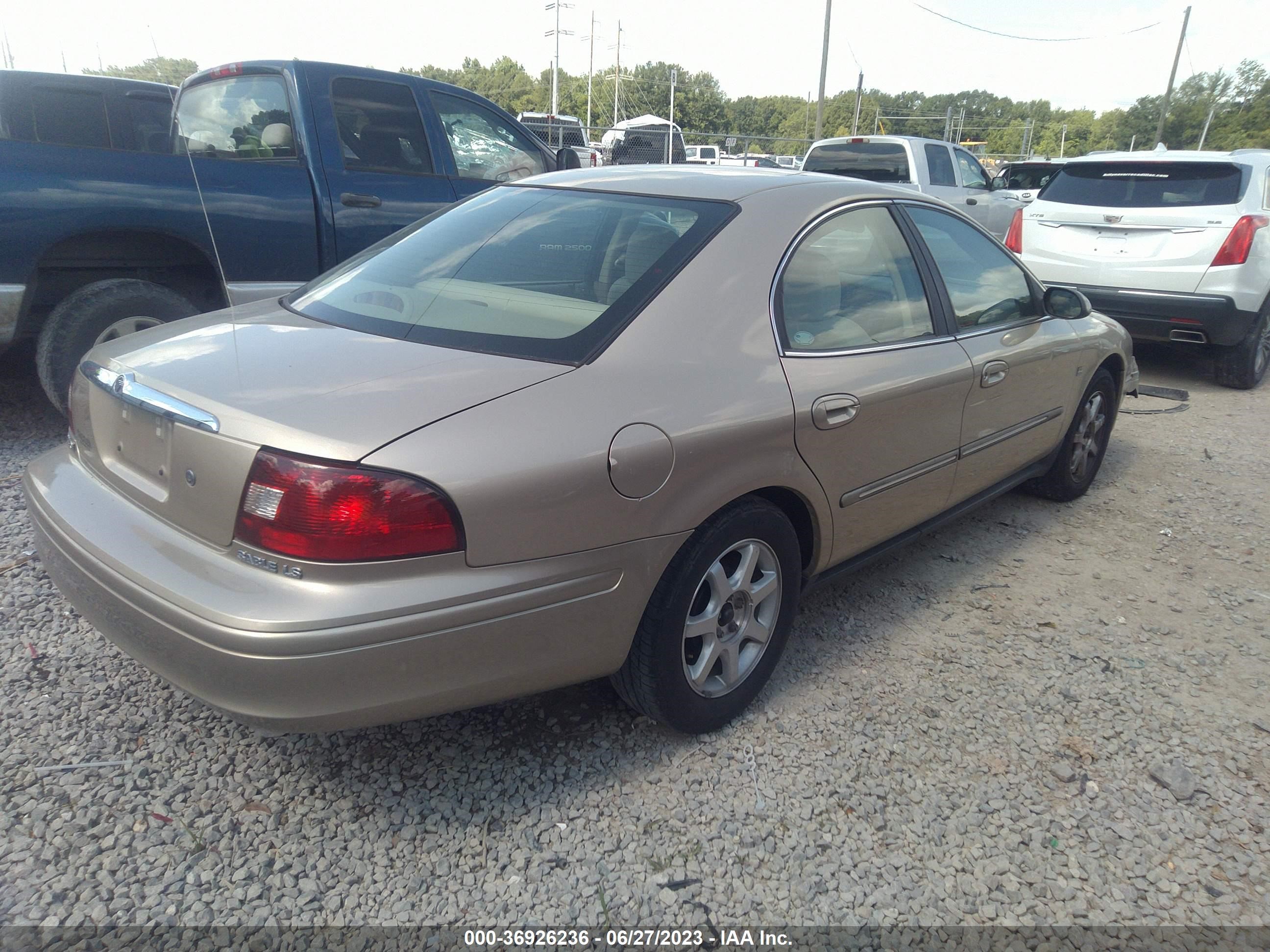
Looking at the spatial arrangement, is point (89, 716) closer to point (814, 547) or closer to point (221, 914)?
point (221, 914)

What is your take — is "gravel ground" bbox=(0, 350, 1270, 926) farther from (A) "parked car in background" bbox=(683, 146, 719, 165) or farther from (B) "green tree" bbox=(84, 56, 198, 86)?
(A) "parked car in background" bbox=(683, 146, 719, 165)

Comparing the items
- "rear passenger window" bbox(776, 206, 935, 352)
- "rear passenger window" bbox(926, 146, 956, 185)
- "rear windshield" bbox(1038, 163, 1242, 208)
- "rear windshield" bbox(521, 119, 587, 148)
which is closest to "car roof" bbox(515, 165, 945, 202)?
"rear passenger window" bbox(776, 206, 935, 352)

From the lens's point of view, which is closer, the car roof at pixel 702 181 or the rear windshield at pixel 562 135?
the car roof at pixel 702 181

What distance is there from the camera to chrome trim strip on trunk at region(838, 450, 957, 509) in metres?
2.84

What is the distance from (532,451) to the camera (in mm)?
1973

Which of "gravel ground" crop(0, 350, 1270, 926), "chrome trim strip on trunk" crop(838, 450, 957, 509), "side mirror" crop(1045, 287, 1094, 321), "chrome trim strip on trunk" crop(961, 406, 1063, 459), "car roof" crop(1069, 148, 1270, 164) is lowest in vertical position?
"gravel ground" crop(0, 350, 1270, 926)

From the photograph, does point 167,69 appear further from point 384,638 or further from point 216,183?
point 384,638

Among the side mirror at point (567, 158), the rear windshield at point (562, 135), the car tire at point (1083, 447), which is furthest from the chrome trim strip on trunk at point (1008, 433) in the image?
the rear windshield at point (562, 135)

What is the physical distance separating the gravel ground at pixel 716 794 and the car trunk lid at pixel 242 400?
2.44ft

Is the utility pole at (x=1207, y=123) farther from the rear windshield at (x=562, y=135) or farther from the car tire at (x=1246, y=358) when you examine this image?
the car tire at (x=1246, y=358)

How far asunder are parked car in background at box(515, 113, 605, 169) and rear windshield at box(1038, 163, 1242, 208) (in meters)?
10.9

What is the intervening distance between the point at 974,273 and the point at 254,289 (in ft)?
11.7

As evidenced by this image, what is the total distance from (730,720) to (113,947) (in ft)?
5.23

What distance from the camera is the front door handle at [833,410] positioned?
261 centimetres
